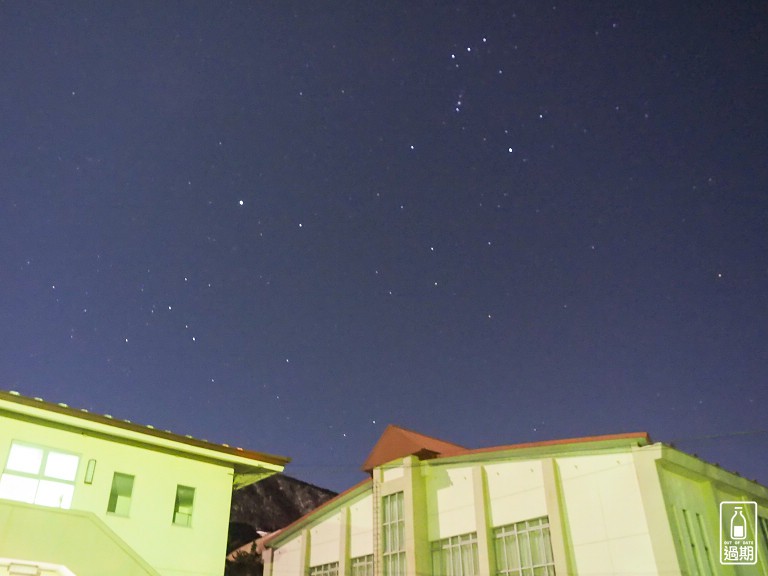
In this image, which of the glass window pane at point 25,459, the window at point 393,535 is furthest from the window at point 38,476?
the window at point 393,535

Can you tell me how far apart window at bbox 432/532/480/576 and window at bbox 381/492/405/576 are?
1.23 m

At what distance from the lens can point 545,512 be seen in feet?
59.2

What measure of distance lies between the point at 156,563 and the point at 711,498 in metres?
15.2

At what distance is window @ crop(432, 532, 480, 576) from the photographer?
19.5 m

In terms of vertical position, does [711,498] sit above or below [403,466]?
below

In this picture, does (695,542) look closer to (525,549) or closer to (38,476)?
(525,549)

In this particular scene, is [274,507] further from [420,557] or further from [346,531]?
[420,557]

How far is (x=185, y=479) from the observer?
15625 millimetres

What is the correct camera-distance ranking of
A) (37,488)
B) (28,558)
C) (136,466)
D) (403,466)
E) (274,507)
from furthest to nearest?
(274,507), (403,466), (136,466), (37,488), (28,558)

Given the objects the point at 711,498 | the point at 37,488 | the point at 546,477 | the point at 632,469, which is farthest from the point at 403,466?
the point at 37,488

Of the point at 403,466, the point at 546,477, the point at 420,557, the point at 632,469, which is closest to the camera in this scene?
the point at 632,469

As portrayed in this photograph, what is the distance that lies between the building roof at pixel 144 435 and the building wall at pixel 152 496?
0.24 m

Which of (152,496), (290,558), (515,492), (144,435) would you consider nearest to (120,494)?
(152,496)

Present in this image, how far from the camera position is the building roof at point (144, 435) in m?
13.5
